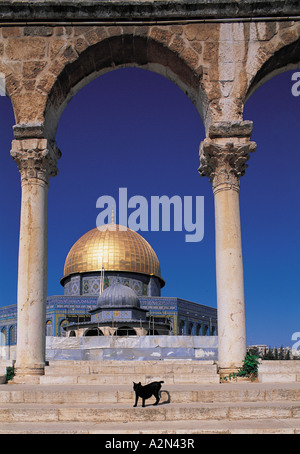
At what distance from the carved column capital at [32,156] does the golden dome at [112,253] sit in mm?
33504

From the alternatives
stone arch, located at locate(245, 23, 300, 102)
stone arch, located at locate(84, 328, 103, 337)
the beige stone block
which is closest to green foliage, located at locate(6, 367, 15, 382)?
the beige stone block

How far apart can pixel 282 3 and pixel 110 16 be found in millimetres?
3242

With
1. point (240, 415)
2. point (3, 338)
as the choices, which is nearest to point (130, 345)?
point (240, 415)

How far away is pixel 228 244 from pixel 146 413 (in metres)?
4.09

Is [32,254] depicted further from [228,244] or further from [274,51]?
[274,51]

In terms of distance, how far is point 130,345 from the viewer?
62.1 feet

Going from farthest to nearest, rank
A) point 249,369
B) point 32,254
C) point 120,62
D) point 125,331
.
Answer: point 125,331 < point 120,62 < point 32,254 < point 249,369

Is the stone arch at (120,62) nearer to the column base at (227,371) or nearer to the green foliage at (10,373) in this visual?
the green foliage at (10,373)

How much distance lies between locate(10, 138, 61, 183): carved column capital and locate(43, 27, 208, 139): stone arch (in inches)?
19.0

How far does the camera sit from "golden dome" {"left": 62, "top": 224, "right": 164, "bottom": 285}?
42969 mm

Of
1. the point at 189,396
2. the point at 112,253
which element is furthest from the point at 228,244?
the point at 112,253

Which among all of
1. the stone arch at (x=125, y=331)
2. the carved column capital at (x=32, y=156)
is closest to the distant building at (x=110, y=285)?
the stone arch at (x=125, y=331)

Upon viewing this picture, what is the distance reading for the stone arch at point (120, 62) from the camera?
9.55 meters

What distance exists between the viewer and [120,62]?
1039cm
